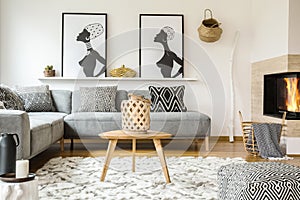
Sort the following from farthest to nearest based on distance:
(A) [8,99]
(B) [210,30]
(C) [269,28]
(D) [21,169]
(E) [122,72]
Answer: (E) [122,72] < (B) [210,30] < (C) [269,28] < (A) [8,99] < (D) [21,169]

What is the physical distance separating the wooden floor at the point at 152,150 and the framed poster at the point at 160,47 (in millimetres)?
1051

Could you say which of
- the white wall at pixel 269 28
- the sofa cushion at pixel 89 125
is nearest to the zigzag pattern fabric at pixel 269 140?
the white wall at pixel 269 28

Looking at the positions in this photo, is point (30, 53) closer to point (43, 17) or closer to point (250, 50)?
point (43, 17)

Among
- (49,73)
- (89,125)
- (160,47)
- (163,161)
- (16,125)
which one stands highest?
(160,47)

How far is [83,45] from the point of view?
615cm

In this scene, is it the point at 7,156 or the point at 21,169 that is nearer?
the point at 21,169

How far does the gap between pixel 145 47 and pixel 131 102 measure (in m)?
2.71

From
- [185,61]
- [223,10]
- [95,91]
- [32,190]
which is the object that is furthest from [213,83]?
[32,190]

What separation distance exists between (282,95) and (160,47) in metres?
1.91

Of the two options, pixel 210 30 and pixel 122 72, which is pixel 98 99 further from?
pixel 210 30

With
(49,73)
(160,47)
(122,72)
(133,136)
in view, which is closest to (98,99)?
(122,72)

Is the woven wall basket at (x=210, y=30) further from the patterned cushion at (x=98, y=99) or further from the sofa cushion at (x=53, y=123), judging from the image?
the sofa cushion at (x=53, y=123)

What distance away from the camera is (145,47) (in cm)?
621

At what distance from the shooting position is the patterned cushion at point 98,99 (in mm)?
5605
